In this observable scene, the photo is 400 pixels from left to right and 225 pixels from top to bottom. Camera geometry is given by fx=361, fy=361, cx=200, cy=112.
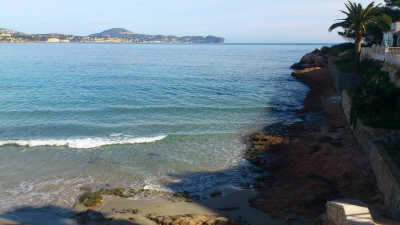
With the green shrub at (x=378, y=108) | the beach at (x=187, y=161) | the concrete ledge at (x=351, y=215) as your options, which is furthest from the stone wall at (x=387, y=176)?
the green shrub at (x=378, y=108)

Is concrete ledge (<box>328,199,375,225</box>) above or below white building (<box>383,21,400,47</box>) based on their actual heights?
below

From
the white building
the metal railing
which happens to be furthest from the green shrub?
the white building

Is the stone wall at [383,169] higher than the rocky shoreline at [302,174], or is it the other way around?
the stone wall at [383,169]

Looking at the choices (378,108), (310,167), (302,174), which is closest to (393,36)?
(378,108)

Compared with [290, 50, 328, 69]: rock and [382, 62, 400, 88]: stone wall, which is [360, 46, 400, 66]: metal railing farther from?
[290, 50, 328, 69]: rock

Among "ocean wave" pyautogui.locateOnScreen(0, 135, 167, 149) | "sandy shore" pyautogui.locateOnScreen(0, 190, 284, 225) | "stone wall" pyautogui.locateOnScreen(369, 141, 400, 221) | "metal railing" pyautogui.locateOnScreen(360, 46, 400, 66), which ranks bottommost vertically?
"sandy shore" pyautogui.locateOnScreen(0, 190, 284, 225)

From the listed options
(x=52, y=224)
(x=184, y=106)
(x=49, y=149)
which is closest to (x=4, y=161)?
(x=49, y=149)

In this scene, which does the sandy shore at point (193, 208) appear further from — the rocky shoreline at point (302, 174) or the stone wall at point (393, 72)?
the stone wall at point (393, 72)

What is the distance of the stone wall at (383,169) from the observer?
989cm

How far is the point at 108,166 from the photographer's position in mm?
16938

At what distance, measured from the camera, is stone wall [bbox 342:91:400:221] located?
9.89m

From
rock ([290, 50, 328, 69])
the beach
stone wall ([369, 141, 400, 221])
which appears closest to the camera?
stone wall ([369, 141, 400, 221])

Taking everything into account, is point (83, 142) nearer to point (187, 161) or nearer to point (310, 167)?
point (187, 161)

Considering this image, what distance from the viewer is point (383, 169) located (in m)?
11.5
